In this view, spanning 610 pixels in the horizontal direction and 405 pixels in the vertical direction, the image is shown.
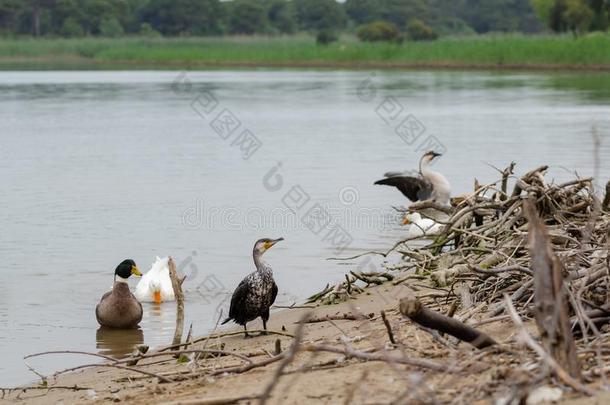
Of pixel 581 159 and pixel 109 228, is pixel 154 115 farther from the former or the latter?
pixel 109 228

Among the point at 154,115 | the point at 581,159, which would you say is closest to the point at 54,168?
the point at 581,159

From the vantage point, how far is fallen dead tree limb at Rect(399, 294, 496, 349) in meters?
4.75

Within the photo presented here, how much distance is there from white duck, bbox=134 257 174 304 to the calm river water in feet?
0.37

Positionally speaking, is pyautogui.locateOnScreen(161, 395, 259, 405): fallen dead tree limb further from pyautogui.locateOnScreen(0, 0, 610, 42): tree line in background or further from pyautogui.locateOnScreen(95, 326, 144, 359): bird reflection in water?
pyautogui.locateOnScreen(0, 0, 610, 42): tree line in background

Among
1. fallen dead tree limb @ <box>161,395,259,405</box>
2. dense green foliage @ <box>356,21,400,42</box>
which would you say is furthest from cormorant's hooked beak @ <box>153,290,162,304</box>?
dense green foliage @ <box>356,21,400,42</box>

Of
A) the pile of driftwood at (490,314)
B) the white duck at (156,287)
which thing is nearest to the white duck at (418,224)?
the pile of driftwood at (490,314)

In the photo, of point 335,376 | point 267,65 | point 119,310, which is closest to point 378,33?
point 267,65

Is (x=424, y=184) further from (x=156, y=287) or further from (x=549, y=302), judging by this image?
(x=549, y=302)

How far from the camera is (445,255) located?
8633 mm

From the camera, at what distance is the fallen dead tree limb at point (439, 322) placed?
4.75 m

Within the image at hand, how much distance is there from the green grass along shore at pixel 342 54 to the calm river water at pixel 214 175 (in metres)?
12.2

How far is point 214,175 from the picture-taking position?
1756cm

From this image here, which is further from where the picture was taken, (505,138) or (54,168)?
(505,138)

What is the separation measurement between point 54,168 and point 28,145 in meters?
4.22
